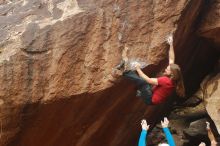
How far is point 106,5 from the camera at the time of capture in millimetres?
9266

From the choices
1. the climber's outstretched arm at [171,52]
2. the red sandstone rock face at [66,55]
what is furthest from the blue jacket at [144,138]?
the red sandstone rock face at [66,55]

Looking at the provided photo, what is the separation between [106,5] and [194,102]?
552cm

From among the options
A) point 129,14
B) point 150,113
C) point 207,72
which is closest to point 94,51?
point 129,14

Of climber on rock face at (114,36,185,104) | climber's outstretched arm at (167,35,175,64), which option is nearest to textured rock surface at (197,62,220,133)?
climber on rock face at (114,36,185,104)

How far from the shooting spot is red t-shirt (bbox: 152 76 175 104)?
8492 mm

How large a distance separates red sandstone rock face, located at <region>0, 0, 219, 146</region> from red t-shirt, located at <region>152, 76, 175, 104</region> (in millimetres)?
1040

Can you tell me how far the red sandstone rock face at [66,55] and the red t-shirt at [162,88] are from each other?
104 centimetres

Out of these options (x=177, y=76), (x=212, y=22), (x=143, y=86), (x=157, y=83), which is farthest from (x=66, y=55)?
(x=212, y=22)

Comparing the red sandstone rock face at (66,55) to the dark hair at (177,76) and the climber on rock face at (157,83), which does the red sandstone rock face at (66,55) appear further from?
the dark hair at (177,76)

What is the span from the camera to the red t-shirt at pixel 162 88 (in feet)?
27.9

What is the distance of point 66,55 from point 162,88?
200 cm

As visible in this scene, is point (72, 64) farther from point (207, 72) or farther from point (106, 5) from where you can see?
point (207, 72)

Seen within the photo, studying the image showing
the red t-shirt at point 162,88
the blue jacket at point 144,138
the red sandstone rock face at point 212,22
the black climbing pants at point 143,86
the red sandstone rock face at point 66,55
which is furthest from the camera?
the red sandstone rock face at point 212,22

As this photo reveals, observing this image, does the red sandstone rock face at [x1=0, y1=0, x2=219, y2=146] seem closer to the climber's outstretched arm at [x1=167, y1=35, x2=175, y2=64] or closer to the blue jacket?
the climber's outstretched arm at [x1=167, y1=35, x2=175, y2=64]
